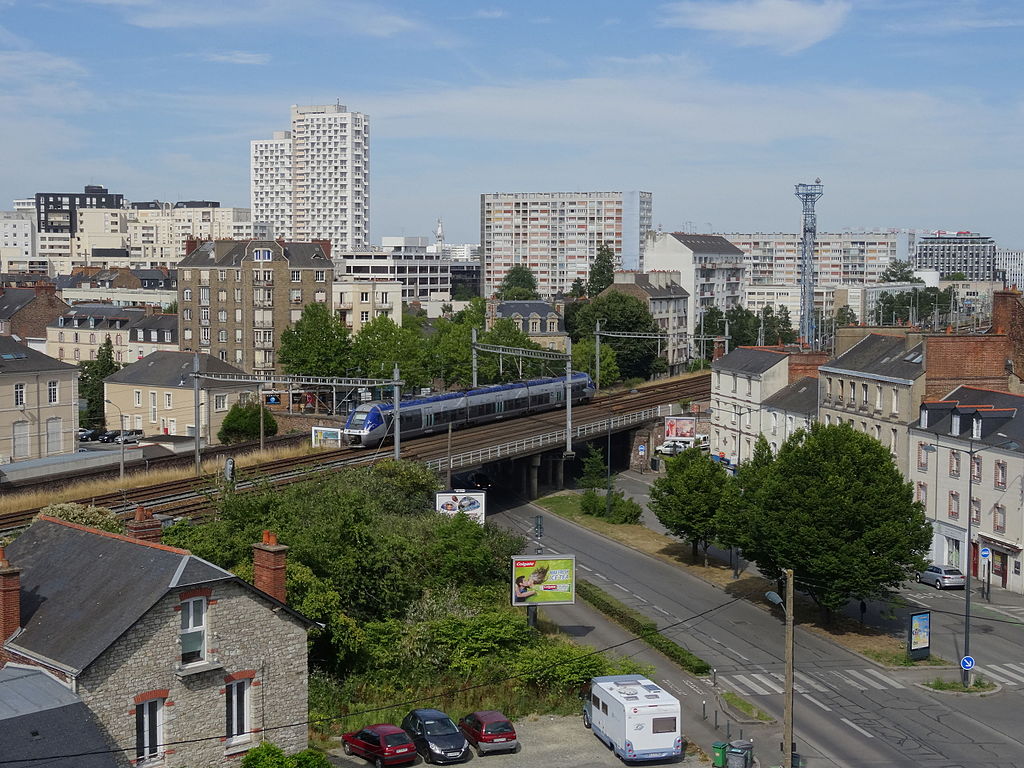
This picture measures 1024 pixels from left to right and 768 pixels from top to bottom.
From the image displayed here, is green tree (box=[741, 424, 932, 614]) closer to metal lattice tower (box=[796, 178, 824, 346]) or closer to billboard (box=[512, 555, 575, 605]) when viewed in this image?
billboard (box=[512, 555, 575, 605])

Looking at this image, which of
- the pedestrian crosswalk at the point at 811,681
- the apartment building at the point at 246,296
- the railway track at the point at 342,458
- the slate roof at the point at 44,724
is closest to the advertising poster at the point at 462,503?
the railway track at the point at 342,458

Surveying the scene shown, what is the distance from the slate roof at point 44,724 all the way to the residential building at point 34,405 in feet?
158

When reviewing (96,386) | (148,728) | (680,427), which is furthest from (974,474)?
(96,386)

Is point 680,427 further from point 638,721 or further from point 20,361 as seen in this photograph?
point 638,721

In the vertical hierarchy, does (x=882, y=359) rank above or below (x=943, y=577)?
above

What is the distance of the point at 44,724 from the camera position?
23250 mm

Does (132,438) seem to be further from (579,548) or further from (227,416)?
(579,548)

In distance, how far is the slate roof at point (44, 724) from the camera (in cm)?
2252

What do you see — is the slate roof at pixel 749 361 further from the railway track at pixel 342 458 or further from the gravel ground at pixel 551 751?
the gravel ground at pixel 551 751

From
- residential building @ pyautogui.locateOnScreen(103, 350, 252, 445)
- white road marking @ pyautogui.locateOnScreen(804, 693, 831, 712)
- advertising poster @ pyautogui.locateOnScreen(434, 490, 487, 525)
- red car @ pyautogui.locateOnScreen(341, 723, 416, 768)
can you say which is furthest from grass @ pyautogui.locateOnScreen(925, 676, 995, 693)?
residential building @ pyautogui.locateOnScreen(103, 350, 252, 445)

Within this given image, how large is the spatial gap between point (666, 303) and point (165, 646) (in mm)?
119317

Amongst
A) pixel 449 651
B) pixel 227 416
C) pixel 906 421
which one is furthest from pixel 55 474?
pixel 906 421

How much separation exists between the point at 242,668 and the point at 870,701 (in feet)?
68.1

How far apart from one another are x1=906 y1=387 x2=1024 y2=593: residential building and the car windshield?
90.9ft
